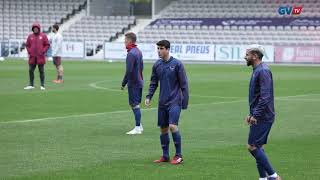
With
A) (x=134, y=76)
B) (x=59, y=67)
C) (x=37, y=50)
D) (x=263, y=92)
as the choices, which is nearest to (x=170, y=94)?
(x=263, y=92)

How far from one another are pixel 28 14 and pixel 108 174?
188ft

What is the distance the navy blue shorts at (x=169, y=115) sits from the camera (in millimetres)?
12523

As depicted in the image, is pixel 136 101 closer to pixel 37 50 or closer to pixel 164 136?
pixel 164 136

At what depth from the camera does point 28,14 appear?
67.4m

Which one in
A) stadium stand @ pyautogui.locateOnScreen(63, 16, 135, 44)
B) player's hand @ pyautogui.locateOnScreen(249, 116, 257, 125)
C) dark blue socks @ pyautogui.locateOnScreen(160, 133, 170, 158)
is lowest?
stadium stand @ pyautogui.locateOnScreen(63, 16, 135, 44)

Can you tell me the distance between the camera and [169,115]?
12.6 metres

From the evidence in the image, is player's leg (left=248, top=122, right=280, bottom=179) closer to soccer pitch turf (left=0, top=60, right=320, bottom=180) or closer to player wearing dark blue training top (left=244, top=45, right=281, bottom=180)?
player wearing dark blue training top (left=244, top=45, right=281, bottom=180)

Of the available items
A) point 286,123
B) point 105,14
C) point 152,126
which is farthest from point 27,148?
point 105,14

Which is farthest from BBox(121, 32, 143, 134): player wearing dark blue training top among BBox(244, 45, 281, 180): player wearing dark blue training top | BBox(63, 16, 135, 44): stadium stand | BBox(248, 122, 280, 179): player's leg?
BBox(63, 16, 135, 44): stadium stand

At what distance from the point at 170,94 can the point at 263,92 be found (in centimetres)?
248

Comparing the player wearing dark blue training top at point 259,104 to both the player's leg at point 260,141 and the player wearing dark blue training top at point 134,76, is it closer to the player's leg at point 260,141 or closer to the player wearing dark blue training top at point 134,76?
the player's leg at point 260,141

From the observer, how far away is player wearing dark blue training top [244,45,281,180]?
10.4 m

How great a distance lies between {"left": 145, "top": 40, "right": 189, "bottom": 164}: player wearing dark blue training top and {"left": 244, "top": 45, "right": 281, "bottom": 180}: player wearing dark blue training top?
2100 millimetres

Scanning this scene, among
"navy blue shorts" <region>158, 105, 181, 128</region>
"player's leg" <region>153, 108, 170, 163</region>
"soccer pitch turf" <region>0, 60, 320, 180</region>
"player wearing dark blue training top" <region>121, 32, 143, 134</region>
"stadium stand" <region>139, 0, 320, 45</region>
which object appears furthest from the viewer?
"stadium stand" <region>139, 0, 320, 45</region>
